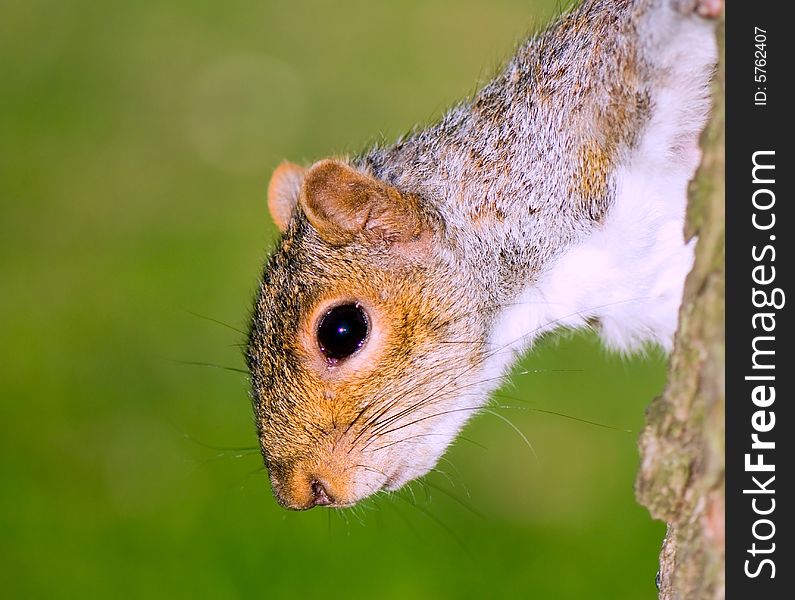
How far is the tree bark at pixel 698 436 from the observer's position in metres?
1.41

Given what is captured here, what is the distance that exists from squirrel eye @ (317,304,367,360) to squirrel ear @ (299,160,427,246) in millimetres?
143

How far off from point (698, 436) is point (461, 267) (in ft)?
2.32

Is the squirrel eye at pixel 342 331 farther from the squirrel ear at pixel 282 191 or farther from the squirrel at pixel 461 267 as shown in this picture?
the squirrel ear at pixel 282 191

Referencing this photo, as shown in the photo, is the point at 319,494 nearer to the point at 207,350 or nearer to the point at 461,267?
the point at 461,267

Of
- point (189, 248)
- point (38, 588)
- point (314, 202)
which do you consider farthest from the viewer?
point (189, 248)

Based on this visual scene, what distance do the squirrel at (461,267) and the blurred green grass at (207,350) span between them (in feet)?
0.86

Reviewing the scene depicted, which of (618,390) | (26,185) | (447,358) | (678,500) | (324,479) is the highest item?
(26,185)

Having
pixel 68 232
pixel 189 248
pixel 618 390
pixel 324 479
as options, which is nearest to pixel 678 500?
pixel 324 479

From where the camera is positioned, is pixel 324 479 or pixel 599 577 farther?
pixel 599 577

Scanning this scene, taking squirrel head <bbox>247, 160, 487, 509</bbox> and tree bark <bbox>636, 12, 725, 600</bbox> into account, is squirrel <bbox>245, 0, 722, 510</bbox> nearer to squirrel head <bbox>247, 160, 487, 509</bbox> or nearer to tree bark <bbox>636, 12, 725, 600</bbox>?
squirrel head <bbox>247, 160, 487, 509</bbox>

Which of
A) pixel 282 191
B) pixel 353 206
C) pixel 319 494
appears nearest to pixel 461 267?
pixel 353 206

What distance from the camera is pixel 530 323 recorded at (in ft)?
6.67
